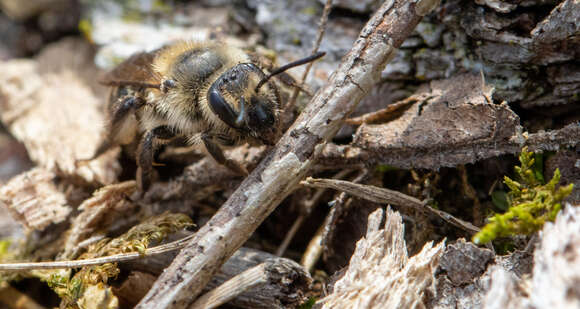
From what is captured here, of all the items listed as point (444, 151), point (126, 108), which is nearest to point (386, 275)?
point (444, 151)

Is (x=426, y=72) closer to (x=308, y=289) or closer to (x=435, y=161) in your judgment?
(x=435, y=161)

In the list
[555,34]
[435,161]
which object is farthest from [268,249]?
[555,34]

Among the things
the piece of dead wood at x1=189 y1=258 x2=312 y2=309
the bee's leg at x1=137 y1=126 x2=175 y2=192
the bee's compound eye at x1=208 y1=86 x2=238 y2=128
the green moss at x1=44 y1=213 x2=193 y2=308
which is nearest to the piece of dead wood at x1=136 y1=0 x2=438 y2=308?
the piece of dead wood at x1=189 y1=258 x2=312 y2=309

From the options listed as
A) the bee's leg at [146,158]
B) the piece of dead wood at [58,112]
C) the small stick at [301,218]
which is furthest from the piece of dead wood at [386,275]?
the piece of dead wood at [58,112]

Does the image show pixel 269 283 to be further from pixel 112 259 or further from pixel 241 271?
pixel 112 259

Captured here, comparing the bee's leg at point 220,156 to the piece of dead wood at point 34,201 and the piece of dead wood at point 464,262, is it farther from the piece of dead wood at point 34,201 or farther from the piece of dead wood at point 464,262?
the piece of dead wood at point 464,262
